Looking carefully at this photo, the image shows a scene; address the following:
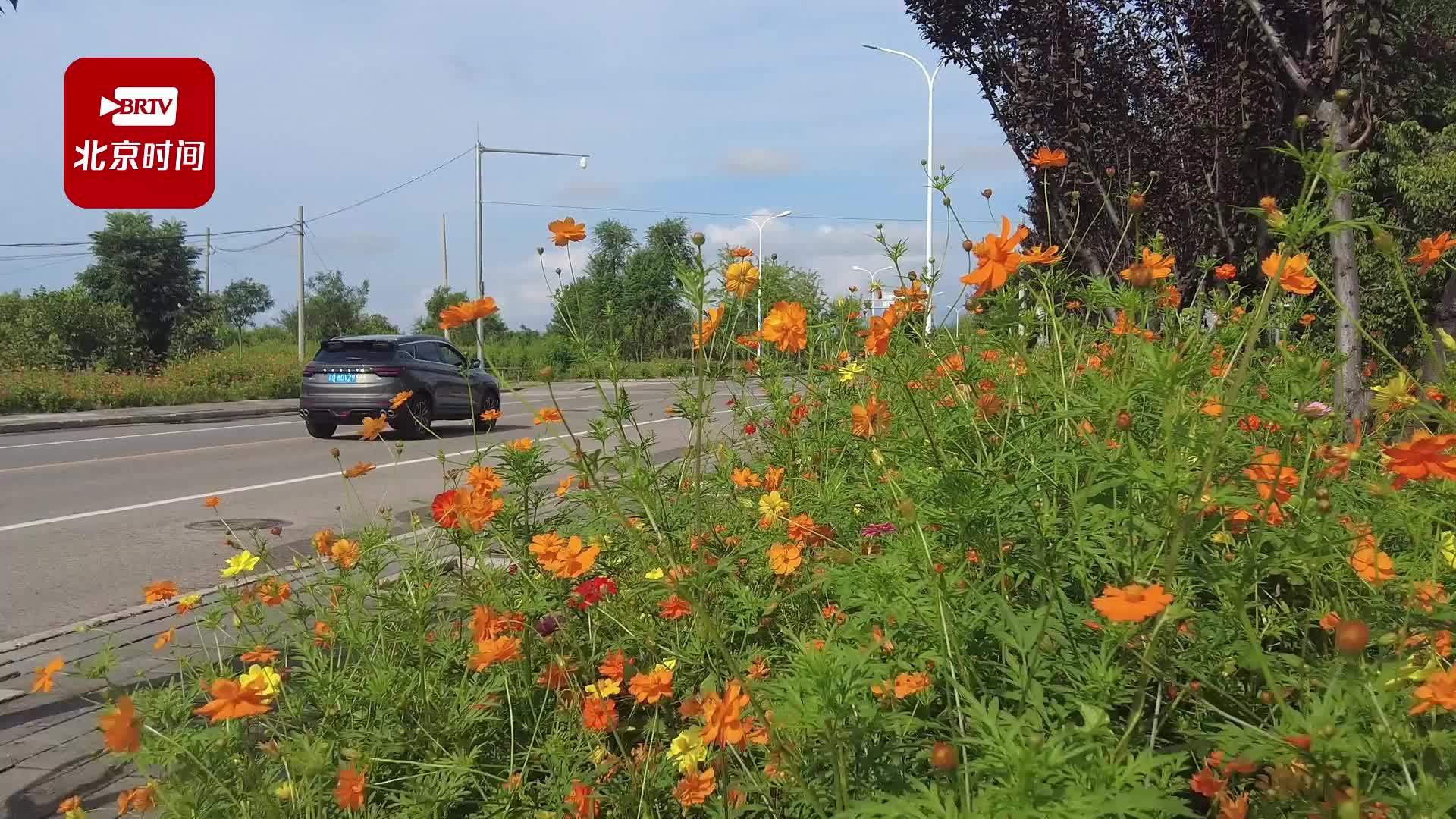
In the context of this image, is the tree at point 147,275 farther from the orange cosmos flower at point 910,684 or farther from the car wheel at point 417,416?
the orange cosmos flower at point 910,684

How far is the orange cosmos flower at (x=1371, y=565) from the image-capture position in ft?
4.35

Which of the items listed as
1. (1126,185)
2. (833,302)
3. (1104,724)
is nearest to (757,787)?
(1104,724)

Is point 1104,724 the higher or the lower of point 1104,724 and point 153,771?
the higher

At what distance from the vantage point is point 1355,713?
1.09 meters

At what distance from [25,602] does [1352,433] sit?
17.1 feet

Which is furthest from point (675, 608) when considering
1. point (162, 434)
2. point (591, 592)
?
point (162, 434)

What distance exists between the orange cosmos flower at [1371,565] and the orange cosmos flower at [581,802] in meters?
1.21

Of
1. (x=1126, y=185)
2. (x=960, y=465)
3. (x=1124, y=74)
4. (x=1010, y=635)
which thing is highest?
(x=1124, y=74)

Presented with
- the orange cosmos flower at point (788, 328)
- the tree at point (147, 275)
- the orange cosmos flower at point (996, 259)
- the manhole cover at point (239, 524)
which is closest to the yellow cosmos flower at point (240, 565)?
the orange cosmos flower at point (788, 328)

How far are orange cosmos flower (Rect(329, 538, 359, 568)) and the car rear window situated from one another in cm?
1010

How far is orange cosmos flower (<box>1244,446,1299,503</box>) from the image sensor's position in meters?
1.36

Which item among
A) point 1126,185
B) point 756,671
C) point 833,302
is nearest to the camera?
point 756,671

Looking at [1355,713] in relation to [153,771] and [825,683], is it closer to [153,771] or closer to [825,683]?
[825,683]

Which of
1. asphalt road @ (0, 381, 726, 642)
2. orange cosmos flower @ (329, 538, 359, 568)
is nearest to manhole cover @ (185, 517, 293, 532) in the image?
asphalt road @ (0, 381, 726, 642)
